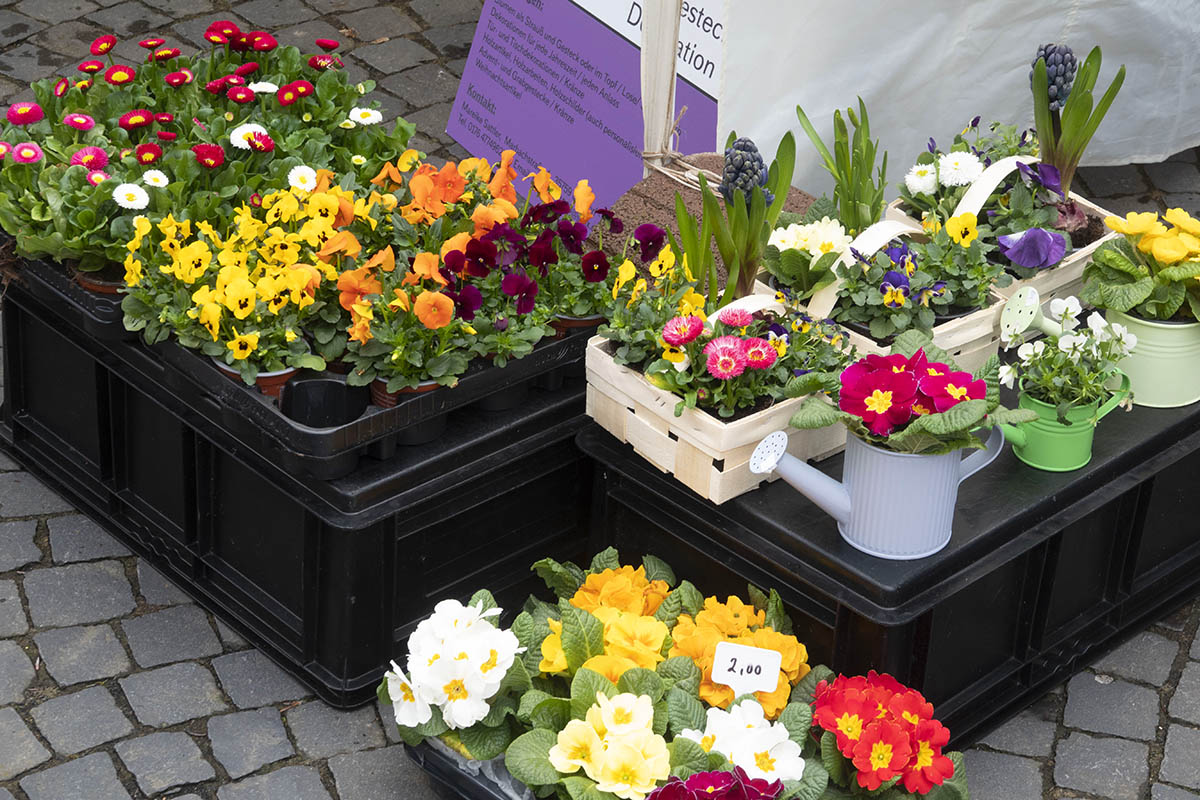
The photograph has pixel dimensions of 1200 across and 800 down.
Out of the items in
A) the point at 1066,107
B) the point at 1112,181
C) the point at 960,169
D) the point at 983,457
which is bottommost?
the point at 1112,181

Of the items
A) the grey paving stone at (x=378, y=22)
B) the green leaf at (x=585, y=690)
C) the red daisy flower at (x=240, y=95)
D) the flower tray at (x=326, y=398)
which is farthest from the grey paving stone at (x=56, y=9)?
the green leaf at (x=585, y=690)

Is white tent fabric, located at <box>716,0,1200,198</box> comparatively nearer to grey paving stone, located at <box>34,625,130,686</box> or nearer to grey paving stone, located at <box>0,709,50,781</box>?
grey paving stone, located at <box>34,625,130,686</box>

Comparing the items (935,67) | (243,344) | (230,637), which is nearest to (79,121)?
(243,344)

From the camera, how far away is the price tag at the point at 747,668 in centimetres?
278

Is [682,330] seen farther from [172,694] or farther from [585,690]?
[172,694]

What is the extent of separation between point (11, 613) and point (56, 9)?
3.61 meters

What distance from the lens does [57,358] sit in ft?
12.3

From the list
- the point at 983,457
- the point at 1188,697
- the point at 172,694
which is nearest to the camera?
the point at 983,457

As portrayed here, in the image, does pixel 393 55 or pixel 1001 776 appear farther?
pixel 393 55

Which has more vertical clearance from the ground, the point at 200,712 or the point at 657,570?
the point at 657,570

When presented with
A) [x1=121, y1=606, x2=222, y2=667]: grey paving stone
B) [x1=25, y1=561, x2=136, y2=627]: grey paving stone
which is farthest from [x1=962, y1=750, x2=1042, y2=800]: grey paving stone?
[x1=25, y1=561, x2=136, y2=627]: grey paving stone

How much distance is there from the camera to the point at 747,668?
2789 millimetres

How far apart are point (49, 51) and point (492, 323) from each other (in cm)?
359

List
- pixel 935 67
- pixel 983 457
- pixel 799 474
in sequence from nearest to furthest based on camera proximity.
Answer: pixel 799 474 → pixel 983 457 → pixel 935 67
